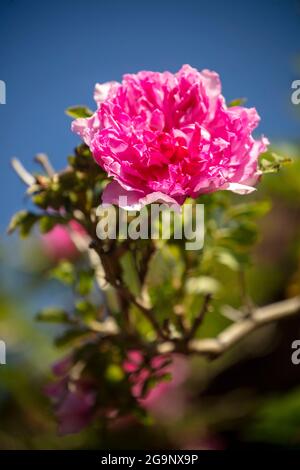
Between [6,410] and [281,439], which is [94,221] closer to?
[281,439]

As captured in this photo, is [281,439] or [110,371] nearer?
[110,371]

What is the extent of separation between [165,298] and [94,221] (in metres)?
0.18

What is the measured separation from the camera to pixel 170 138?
572 millimetres

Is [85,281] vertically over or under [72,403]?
over

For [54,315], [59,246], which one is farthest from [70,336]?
[59,246]

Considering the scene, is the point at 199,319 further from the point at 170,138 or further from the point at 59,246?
the point at 59,246

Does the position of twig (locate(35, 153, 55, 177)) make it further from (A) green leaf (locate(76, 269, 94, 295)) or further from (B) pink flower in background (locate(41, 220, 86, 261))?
(B) pink flower in background (locate(41, 220, 86, 261))

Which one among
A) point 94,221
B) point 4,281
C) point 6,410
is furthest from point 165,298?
point 4,281

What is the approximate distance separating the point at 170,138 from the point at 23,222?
241 mm

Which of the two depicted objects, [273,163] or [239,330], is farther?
[239,330]

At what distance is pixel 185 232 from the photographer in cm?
80

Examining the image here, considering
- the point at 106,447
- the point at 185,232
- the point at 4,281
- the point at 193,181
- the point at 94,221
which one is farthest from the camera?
the point at 4,281

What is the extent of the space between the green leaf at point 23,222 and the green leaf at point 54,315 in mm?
169

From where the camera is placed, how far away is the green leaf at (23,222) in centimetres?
71
